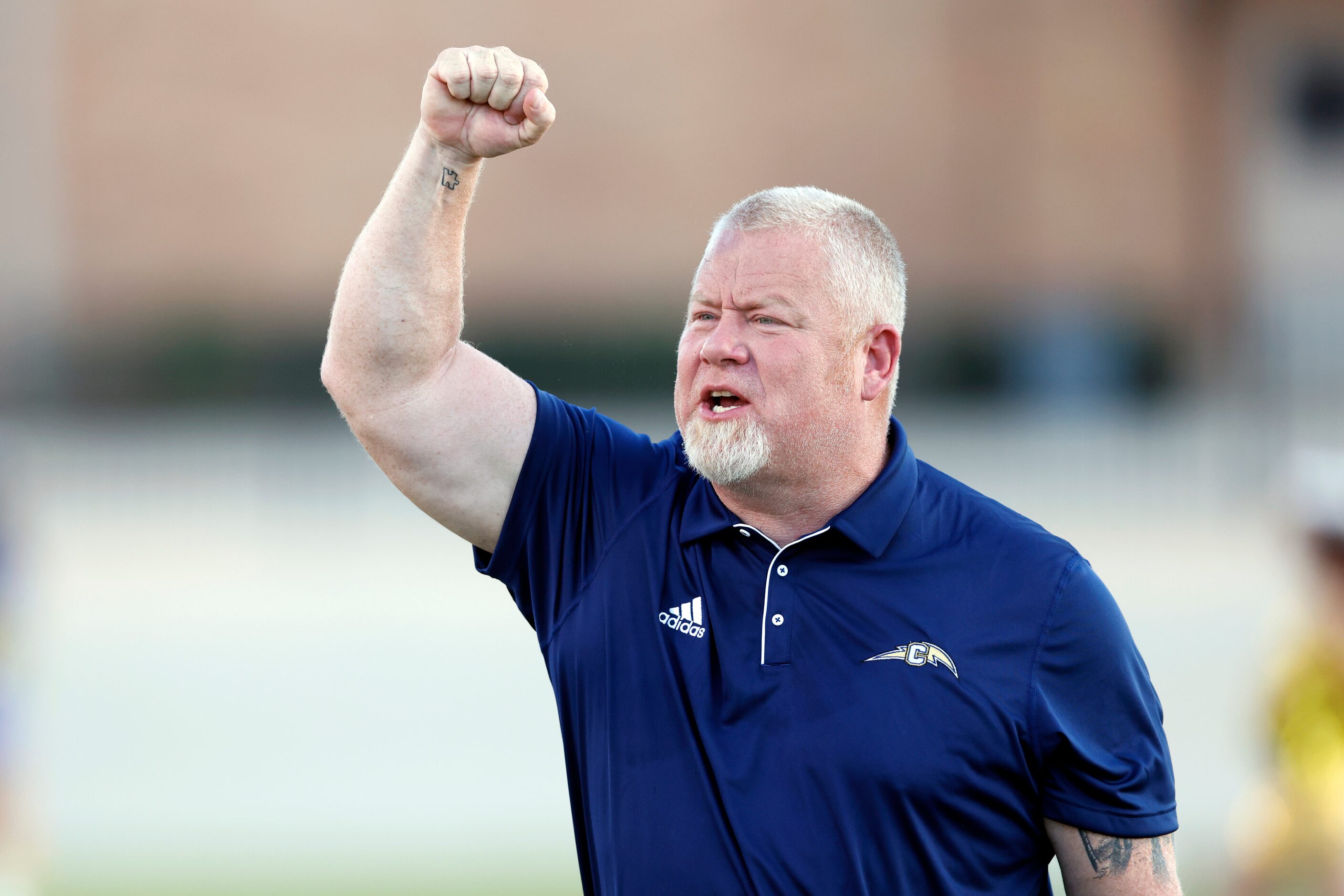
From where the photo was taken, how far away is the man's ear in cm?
289

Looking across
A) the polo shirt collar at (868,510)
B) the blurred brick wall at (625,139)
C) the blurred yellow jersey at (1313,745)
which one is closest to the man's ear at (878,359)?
the polo shirt collar at (868,510)

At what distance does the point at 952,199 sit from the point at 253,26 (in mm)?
10205

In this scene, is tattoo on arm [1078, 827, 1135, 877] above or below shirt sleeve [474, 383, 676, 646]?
below

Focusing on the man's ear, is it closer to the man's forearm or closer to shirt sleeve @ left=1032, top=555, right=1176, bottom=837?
shirt sleeve @ left=1032, top=555, right=1176, bottom=837

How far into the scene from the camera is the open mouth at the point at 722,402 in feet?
9.04

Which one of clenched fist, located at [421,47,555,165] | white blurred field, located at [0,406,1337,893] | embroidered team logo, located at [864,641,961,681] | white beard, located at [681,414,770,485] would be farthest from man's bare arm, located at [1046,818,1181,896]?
white blurred field, located at [0,406,1337,893]

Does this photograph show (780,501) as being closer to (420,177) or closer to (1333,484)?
(420,177)

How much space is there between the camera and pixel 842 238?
2830 mm

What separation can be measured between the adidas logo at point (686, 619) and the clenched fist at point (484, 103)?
0.86m

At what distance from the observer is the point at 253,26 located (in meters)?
22.0

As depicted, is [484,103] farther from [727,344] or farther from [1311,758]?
[1311,758]

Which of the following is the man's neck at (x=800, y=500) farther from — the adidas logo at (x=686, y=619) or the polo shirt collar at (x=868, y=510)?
the adidas logo at (x=686, y=619)

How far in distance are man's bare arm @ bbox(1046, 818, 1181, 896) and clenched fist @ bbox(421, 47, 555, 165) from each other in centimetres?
152

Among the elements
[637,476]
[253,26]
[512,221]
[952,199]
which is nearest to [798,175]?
[952,199]
